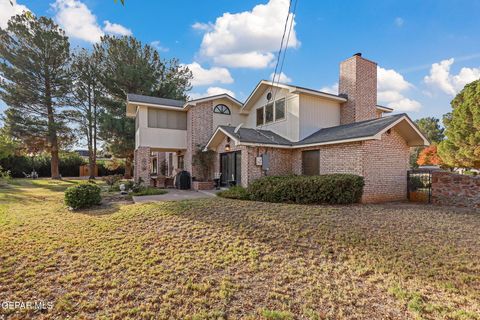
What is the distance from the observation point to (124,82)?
2330cm

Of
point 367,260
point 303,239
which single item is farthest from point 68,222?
point 367,260

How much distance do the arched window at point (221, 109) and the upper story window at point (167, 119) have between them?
2.18 m

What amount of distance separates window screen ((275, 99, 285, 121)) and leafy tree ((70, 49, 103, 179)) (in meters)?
18.4

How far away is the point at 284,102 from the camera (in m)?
14.4

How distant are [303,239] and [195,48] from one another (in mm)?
13507

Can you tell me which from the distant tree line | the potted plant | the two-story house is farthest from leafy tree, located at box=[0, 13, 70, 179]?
the potted plant

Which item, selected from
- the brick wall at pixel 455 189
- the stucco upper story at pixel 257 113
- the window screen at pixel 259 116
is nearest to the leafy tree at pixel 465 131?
the stucco upper story at pixel 257 113

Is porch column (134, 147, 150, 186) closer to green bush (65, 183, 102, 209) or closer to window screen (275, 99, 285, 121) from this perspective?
green bush (65, 183, 102, 209)

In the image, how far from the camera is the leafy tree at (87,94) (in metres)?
24.1

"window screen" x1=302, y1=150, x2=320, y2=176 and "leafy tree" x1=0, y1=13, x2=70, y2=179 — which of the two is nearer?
"window screen" x1=302, y1=150, x2=320, y2=176

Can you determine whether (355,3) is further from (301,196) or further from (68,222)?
(68,222)

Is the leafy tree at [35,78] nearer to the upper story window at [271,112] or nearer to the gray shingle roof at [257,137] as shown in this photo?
the upper story window at [271,112]

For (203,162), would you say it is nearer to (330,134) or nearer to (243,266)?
(330,134)

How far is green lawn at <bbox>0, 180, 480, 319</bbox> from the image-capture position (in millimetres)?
3318
